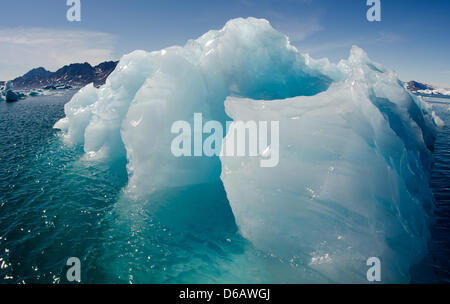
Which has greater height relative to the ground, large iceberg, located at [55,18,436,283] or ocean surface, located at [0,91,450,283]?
large iceberg, located at [55,18,436,283]

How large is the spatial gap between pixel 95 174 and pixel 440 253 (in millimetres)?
14366

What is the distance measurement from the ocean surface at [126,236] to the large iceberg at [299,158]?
572 mm

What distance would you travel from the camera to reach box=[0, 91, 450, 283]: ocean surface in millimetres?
5973

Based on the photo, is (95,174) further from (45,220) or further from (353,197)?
(353,197)

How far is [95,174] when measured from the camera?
40.0 feet

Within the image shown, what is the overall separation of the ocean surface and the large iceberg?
0.57 metres

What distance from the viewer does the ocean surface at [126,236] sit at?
5973 mm

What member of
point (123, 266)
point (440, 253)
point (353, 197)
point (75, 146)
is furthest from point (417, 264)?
point (75, 146)
